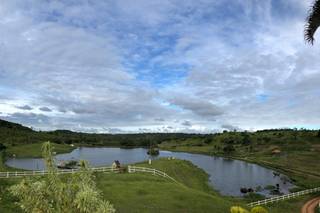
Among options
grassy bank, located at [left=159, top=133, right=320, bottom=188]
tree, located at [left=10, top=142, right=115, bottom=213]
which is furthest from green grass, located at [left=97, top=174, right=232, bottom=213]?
grassy bank, located at [left=159, top=133, right=320, bottom=188]

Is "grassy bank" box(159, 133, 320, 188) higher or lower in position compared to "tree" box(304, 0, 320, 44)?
lower

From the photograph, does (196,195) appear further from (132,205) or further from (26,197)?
(26,197)

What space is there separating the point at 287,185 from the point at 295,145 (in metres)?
78.5

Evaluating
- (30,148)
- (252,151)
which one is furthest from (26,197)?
(252,151)

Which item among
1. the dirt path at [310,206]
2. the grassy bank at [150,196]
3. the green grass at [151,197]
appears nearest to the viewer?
the green grass at [151,197]

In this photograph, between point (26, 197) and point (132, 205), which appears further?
point (132, 205)

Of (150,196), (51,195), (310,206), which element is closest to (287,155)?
(310,206)

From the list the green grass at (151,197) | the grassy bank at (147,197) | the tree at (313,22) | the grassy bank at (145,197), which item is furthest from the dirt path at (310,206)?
the tree at (313,22)

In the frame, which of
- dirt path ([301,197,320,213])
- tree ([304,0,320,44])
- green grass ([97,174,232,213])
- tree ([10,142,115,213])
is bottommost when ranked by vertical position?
dirt path ([301,197,320,213])

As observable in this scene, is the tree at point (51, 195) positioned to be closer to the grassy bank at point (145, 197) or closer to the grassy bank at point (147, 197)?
the grassy bank at point (147, 197)

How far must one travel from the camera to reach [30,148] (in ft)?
495

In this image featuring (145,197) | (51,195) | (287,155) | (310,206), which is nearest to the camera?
(51,195)

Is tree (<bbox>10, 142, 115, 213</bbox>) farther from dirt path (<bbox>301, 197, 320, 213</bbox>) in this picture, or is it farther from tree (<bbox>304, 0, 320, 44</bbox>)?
dirt path (<bbox>301, 197, 320, 213</bbox>)

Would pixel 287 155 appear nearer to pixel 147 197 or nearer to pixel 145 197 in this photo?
pixel 147 197
